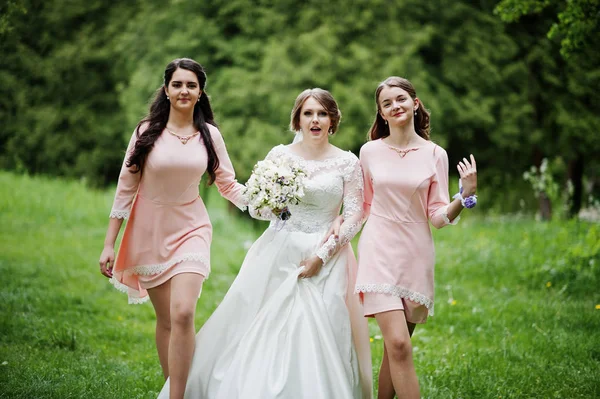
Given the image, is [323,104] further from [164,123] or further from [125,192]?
[125,192]

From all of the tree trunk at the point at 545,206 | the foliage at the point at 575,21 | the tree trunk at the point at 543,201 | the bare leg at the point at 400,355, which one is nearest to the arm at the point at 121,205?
the bare leg at the point at 400,355

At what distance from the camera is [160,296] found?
488 centimetres

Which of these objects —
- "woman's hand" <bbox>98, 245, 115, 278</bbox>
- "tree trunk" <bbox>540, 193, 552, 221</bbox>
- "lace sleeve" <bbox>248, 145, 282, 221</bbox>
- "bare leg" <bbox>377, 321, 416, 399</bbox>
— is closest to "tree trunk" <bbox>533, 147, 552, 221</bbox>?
"tree trunk" <bbox>540, 193, 552, 221</bbox>

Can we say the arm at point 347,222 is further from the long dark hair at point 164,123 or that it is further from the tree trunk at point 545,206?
the tree trunk at point 545,206

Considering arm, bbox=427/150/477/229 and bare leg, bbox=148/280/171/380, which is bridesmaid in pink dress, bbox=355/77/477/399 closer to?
arm, bbox=427/150/477/229

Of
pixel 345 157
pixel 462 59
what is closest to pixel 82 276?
pixel 345 157

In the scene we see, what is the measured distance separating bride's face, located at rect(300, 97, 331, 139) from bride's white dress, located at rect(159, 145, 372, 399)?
0.22 meters

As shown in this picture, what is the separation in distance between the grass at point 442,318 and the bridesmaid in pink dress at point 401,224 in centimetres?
103

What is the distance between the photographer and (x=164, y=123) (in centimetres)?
502

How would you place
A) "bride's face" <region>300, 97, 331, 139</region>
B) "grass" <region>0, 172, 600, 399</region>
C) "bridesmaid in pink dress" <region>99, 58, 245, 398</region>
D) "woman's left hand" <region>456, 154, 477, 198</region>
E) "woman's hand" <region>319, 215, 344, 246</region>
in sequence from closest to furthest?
1. "woman's left hand" <region>456, 154, 477, 198</region>
2. "bridesmaid in pink dress" <region>99, 58, 245, 398</region>
3. "woman's hand" <region>319, 215, 344, 246</region>
4. "bride's face" <region>300, 97, 331, 139</region>
5. "grass" <region>0, 172, 600, 399</region>

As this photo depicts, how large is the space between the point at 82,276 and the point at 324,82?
774 centimetres

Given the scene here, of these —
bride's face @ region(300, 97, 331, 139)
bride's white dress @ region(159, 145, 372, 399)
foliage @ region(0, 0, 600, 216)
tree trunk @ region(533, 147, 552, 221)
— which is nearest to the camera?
bride's white dress @ region(159, 145, 372, 399)

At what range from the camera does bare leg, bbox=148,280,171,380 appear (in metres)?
4.87

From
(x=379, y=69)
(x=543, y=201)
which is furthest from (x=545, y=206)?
(x=379, y=69)
